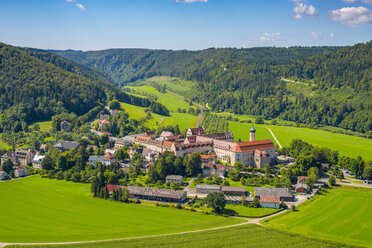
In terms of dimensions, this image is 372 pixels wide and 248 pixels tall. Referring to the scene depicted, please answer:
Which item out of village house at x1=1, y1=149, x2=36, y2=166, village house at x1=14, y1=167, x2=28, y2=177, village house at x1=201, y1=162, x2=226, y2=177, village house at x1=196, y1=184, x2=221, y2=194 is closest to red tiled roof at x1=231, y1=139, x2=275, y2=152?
village house at x1=201, y1=162, x2=226, y2=177

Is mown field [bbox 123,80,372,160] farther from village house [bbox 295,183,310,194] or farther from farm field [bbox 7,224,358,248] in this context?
farm field [bbox 7,224,358,248]

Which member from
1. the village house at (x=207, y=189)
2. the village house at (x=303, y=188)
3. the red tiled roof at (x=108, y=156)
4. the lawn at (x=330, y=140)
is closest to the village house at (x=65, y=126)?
the red tiled roof at (x=108, y=156)

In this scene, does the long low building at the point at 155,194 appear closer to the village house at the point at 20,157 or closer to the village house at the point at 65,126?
the village house at the point at 20,157

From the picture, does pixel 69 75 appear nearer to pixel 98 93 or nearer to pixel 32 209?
pixel 98 93

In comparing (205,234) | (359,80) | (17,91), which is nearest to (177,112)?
(17,91)

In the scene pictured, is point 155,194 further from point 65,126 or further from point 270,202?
point 65,126

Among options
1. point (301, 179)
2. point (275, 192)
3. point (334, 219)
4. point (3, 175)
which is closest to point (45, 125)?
point (3, 175)
